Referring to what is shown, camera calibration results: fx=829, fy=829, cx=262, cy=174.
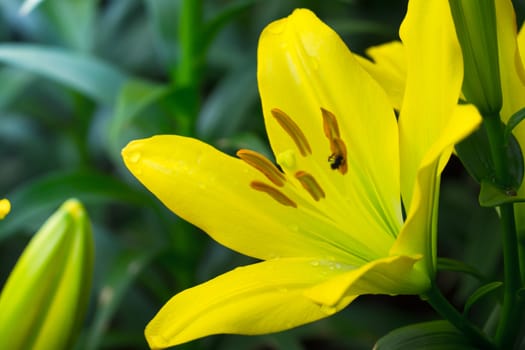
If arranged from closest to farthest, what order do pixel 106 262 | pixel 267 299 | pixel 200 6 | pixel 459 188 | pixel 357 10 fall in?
1. pixel 267 299
2. pixel 200 6
3. pixel 106 262
4. pixel 459 188
5. pixel 357 10

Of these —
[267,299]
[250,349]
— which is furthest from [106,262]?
[267,299]

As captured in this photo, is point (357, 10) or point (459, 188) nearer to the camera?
point (459, 188)

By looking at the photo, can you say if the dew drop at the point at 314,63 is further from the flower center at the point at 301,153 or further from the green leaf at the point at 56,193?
the green leaf at the point at 56,193

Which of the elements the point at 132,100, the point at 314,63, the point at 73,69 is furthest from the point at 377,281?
the point at 73,69

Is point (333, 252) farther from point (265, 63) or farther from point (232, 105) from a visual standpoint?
point (232, 105)

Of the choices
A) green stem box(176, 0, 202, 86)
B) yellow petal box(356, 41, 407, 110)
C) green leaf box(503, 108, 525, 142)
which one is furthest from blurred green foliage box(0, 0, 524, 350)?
green leaf box(503, 108, 525, 142)

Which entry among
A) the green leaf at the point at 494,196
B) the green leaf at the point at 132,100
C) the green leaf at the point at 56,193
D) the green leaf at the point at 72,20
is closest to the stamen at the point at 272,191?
the green leaf at the point at 494,196
